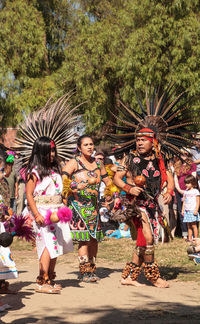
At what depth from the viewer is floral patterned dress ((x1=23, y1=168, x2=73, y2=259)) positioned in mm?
6293

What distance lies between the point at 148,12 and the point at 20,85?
24.2 ft

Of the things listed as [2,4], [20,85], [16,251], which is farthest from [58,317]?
[2,4]

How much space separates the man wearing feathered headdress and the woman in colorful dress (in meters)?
0.47

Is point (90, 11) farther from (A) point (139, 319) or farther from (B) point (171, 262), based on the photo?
(A) point (139, 319)

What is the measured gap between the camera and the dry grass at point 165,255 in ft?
25.1

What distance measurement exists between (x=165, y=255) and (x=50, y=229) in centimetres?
359

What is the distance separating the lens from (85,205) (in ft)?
23.5

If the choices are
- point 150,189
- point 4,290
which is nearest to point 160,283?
point 150,189

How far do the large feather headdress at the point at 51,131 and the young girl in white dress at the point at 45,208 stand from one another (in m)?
1.29

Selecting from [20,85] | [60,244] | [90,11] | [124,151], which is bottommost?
[60,244]

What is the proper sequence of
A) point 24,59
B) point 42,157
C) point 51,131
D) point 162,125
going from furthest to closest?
point 24,59
point 51,131
point 162,125
point 42,157

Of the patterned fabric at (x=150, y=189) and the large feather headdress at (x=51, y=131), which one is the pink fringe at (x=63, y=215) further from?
the large feather headdress at (x=51, y=131)

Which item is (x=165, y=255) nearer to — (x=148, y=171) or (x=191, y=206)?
(x=191, y=206)

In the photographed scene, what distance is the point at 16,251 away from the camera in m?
10.4
